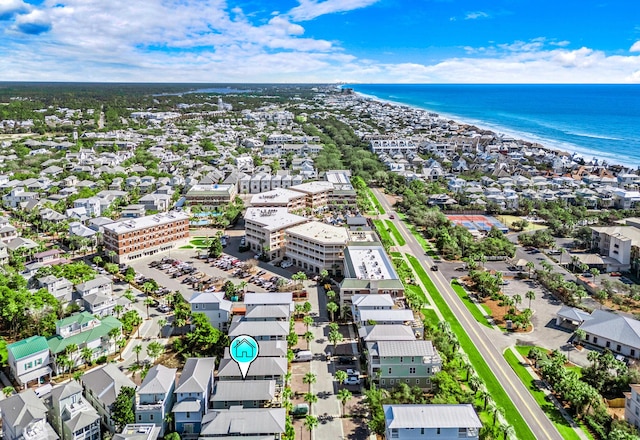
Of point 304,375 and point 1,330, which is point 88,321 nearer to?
point 1,330

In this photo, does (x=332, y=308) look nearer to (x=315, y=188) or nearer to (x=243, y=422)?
(x=243, y=422)

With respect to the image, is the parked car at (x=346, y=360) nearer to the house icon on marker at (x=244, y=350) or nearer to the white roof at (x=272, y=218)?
the house icon on marker at (x=244, y=350)

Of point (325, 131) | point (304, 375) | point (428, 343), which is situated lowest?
point (304, 375)

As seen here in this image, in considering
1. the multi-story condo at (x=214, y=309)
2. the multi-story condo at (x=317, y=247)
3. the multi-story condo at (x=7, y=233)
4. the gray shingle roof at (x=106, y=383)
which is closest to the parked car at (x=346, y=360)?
the multi-story condo at (x=214, y=309)

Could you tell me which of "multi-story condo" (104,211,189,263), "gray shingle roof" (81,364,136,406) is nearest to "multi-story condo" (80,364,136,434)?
"gray shingle roof" (81,364,136,406)

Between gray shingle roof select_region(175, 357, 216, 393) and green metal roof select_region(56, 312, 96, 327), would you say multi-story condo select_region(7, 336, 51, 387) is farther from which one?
gray shingle roof select_region(175, 357, 216, 393)

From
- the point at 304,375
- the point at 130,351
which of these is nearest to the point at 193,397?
the point at 304,375

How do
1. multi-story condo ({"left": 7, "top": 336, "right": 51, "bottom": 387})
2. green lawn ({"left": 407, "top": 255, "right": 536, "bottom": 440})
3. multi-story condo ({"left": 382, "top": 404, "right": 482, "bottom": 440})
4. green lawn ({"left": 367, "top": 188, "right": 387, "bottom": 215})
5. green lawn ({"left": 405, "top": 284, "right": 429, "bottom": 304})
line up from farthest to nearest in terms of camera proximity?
green lawn ({"left": 367, "top": 188, "right": 387, "bottom": 215}) < green lawn ({"left": 405, "top": 284, "right": 429, "bottom": 304}) < multi-story condo ({"left": 7, "top": 336, "right": 51, "bottom": 387}) < green lawn ({"left": 407, "top": 255, "right": 536, "bottom": 440}) < multi-story condo ({"left": 382, "top": 404, "right": 482, "bottom": 440})
